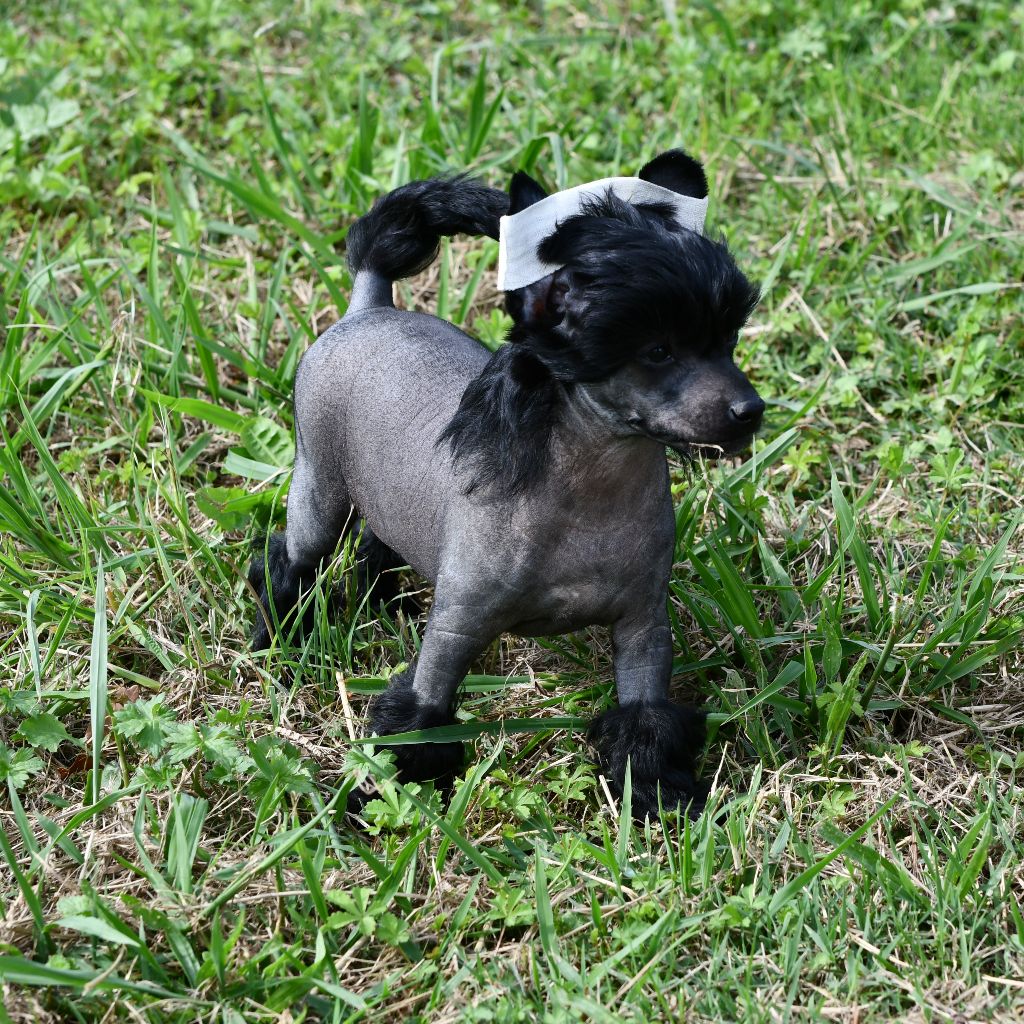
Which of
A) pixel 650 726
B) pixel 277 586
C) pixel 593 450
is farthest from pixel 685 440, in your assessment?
pixel 277 586

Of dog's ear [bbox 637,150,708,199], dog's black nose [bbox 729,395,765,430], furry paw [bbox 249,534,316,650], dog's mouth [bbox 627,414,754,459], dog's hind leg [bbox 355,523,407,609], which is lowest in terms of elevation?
dog's hind leg [bbox 355,523,407,609]

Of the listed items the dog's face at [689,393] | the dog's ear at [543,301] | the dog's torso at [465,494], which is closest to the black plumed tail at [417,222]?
the dog's torso at [465,494]

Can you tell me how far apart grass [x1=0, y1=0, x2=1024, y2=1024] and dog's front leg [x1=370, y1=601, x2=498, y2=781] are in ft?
0.27

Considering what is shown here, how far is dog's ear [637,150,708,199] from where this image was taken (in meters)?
2.71

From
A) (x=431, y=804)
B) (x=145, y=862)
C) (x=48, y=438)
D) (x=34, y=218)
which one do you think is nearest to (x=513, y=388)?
(x=431, y=804)

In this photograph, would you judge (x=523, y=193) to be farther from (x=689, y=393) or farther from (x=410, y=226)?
(x=410, y=226)

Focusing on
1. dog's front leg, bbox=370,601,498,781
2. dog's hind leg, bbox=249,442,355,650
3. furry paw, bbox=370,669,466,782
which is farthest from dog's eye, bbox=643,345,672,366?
dog's hind leg, bbox=249,442,355,650

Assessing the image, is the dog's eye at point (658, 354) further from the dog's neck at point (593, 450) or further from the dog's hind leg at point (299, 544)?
the dog's hind leg at point (299, 544)

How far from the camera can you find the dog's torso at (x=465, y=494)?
273cm

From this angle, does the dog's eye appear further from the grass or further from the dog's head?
the grass

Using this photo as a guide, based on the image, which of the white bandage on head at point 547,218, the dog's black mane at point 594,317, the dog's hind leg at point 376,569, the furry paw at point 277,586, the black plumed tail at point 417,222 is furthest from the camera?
the dog's hind leg at point 376,569

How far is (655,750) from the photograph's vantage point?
295cm

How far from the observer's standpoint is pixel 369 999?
254 centimetres

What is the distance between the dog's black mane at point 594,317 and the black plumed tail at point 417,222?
493 mm
